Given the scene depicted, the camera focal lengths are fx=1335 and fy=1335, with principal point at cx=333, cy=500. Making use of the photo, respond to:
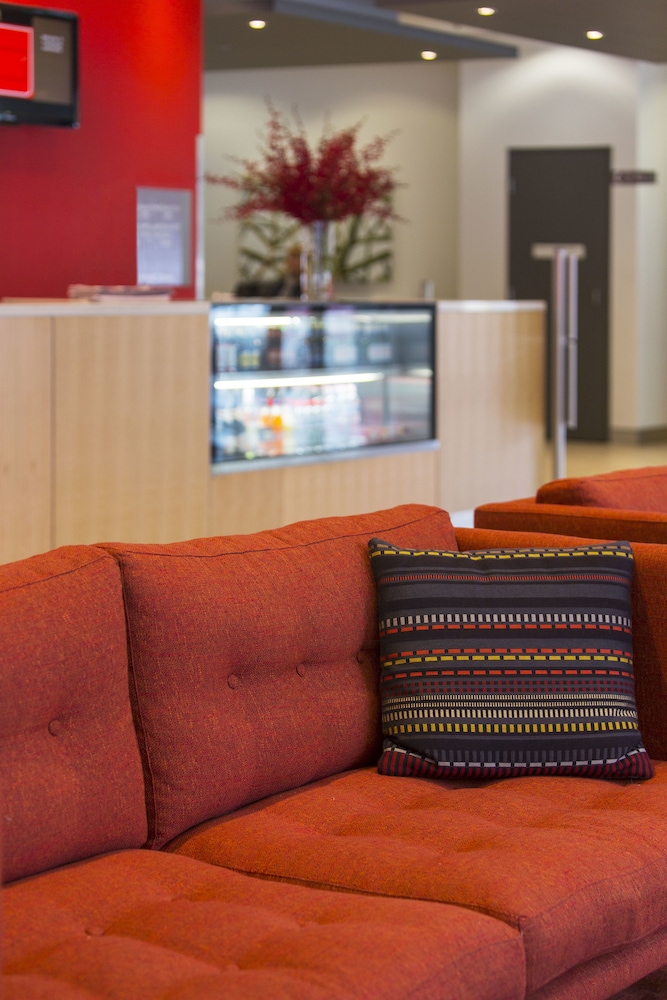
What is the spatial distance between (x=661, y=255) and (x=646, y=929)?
9774mm

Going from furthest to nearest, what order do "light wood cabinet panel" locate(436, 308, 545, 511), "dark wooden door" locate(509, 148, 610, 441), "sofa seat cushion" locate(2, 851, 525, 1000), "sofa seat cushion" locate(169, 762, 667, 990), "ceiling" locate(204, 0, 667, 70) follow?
1. "dark wooden door" locate(509, 148, 610, 441)
2. "ceiling" locate(204, 0, 667, 70)
3. "light wood cabinet panel" locate(436, 308, 545, 511)
4. "sofa seat cushion" locate(169, 762, 667, 990)
5. "sofa seat cushion" locate(2, 851, 525, 1000)

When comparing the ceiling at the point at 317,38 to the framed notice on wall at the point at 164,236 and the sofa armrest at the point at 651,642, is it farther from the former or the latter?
the sofa armrest at the point at 651,642

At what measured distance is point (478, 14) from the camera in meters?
7.97

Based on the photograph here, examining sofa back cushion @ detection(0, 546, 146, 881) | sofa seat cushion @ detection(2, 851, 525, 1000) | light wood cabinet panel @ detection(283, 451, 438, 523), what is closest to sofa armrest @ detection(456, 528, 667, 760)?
sofa seat cushion @ detection(2, 851, 525, 1000)

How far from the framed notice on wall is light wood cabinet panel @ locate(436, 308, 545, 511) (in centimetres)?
146

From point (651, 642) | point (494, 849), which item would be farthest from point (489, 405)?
point (494, 849)

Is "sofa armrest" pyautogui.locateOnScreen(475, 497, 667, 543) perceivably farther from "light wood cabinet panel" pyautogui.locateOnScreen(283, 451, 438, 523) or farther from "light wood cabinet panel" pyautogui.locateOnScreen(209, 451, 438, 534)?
"light wood cabinet panel" pyautogui.locateOnScreen(283, 451, 438, 523)

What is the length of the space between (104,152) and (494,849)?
5.26m

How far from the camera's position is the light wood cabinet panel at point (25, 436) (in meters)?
4.66

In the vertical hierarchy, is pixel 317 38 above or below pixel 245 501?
above

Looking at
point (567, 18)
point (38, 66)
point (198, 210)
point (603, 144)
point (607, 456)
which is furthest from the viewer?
point (603, 144)

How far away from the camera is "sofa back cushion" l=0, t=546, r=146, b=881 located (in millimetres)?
1927

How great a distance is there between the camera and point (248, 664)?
2.34 meters

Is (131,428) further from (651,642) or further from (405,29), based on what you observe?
(405,29)
